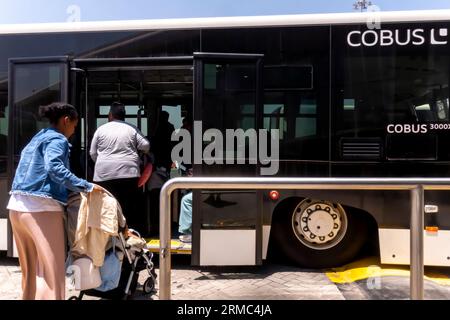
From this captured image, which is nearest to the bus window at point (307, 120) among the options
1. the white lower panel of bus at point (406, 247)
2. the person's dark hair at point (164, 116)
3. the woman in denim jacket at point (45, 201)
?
the white lower panel of bus at point (406, 247)

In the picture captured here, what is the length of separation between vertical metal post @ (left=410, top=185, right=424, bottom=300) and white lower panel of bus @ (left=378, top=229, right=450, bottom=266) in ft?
5.16

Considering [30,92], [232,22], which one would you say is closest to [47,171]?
[30,92]

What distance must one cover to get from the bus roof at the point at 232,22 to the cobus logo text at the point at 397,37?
118 mm

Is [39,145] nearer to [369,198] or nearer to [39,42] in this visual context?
[39,42]

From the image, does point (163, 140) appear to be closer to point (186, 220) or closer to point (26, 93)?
point (186, 220)

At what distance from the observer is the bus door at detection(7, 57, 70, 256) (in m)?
4.34

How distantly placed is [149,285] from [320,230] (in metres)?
1.94

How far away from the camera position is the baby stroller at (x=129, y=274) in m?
3.40

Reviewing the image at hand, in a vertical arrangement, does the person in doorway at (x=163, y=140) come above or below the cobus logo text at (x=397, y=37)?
below

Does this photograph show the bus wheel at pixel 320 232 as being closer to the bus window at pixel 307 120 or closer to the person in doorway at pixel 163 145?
the bus window at pixel 307 120

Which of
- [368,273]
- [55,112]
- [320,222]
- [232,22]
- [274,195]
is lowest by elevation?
[368,273]

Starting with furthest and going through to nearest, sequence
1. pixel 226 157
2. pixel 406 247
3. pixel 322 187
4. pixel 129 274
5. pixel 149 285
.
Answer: pixel 226 157
pixel 406 247
pixel 149 285
pixel 129 274
pixel 322 187

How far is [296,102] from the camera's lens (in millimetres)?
4168

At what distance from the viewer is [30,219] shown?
9.23ft
